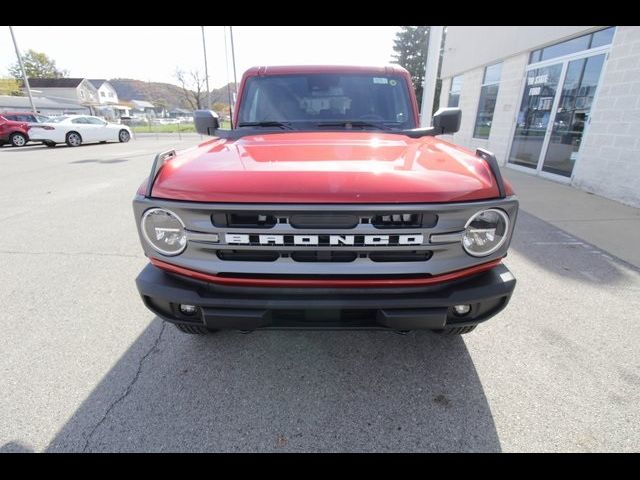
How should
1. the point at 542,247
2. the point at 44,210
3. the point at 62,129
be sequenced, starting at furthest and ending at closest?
the point at 62,129 → the point at 44,210 → the point at 542,247

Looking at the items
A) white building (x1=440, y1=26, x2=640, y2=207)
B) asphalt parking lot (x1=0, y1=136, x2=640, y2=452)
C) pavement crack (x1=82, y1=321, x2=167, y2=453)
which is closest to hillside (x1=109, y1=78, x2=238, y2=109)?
white building (x1=440, y1=26, x2=640, y2=207)

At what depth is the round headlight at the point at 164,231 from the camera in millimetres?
1626

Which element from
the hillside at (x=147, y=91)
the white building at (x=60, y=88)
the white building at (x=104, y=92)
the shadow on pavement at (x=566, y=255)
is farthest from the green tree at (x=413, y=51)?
the hillside at (x=147, y=91)

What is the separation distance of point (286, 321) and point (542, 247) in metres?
3.68

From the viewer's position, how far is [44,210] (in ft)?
18.1

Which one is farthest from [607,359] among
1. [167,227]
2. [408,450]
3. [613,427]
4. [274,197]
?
[167,227]

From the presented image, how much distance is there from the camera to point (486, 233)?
164 cm

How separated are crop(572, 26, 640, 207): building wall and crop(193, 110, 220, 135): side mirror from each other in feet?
21.7

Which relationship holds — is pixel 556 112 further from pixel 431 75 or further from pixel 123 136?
pixel 123 136

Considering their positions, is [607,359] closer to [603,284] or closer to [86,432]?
[603,284]

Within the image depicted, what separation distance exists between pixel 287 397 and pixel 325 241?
1000mm

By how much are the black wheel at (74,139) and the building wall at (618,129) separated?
66.1 feet

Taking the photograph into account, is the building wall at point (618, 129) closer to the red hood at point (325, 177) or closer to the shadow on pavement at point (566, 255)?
the shadow on pavement at point (566, 255)

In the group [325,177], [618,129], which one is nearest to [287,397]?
[325,177]
